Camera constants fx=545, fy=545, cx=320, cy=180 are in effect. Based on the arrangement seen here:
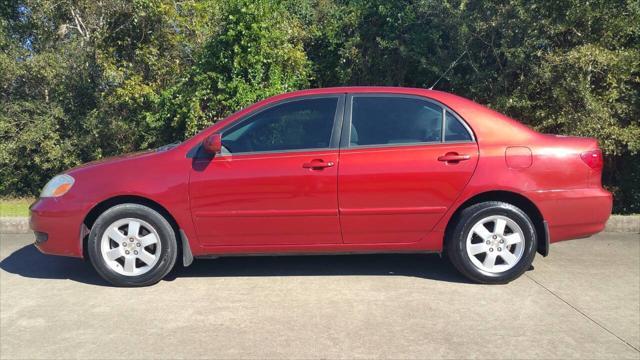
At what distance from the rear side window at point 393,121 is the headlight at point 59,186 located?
2.56 m

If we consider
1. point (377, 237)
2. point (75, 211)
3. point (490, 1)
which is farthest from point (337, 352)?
point (490, 1)

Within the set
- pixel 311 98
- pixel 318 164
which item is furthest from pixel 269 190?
pixel 311 98

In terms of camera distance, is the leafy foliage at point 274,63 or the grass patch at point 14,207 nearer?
the leafy foliage at point 274,63

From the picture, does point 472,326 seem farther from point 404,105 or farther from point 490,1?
point 490,1

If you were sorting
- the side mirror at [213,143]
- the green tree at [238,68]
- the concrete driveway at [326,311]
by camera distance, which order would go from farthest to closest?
the green tree at [238,68] < the side mirror at [213,143] < the concrete driveway at [326,311]

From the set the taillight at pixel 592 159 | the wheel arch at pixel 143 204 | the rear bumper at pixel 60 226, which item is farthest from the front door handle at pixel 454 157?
the rear bumper at pixel 60 226

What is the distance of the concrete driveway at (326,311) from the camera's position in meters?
3.66

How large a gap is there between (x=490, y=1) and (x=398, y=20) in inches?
55.2

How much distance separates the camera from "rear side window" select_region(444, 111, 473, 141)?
4.81 m

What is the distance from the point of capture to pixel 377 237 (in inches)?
189

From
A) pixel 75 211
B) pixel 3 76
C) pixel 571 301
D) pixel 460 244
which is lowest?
pixel 571 301

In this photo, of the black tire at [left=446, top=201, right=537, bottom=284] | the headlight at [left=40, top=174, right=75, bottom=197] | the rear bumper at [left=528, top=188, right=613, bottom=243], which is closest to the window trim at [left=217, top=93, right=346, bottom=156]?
the black tire at [left=446, top=201, right=537, bottom=284]

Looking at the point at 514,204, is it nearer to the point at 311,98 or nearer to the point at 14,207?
the point at 311,98

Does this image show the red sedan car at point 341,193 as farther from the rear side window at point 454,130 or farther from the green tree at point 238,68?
the green tree at point 238,68
